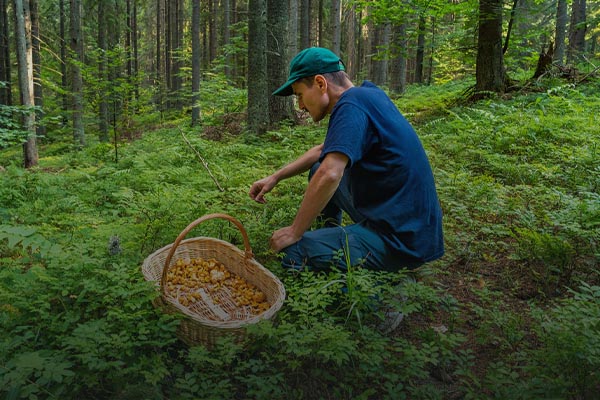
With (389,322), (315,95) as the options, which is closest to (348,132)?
(315,95)

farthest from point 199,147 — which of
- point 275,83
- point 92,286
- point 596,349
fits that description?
point 596,349

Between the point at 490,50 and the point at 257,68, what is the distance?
171 inches

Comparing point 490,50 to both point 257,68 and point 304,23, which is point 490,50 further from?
point 304,23

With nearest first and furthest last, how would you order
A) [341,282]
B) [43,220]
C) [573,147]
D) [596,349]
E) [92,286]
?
1. [596,349]
2. [92,286]
3. [341,282]
4. [43,220]
5. [573,147]

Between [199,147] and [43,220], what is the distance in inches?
115

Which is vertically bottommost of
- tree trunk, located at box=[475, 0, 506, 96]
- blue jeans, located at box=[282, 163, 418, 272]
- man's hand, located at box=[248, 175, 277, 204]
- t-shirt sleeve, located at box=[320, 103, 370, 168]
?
blue jeans, located at box=[282, 163, 418, 272]

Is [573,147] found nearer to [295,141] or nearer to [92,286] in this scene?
[295,141]

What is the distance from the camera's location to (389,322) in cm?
269

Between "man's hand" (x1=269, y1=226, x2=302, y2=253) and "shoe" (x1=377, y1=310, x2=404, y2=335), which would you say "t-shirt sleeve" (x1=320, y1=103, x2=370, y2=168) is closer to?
"man's hand" (x1=269, y1=226, x2=302, y2=253)

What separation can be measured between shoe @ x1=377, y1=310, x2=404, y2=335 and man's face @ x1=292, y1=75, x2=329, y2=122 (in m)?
1.37

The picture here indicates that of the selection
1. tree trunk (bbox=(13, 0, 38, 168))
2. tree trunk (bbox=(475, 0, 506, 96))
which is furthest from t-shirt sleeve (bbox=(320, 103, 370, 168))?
tree trunk (bbox=(13, 0, 38, 168))

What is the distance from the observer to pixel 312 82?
2908 mm

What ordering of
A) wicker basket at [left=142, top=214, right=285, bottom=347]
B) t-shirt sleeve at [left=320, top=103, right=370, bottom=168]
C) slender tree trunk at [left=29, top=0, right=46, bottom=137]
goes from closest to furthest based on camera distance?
1. wicker basket at [left=142, top=214, right=285, bottom=347]
2. t-shirt sleeve at [left=320, top=103, right=370, bottom=168]
3. slender tree trunk at [left=29, top=0, right=46, bottom=137]

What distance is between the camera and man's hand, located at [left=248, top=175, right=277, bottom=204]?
11.0ft
